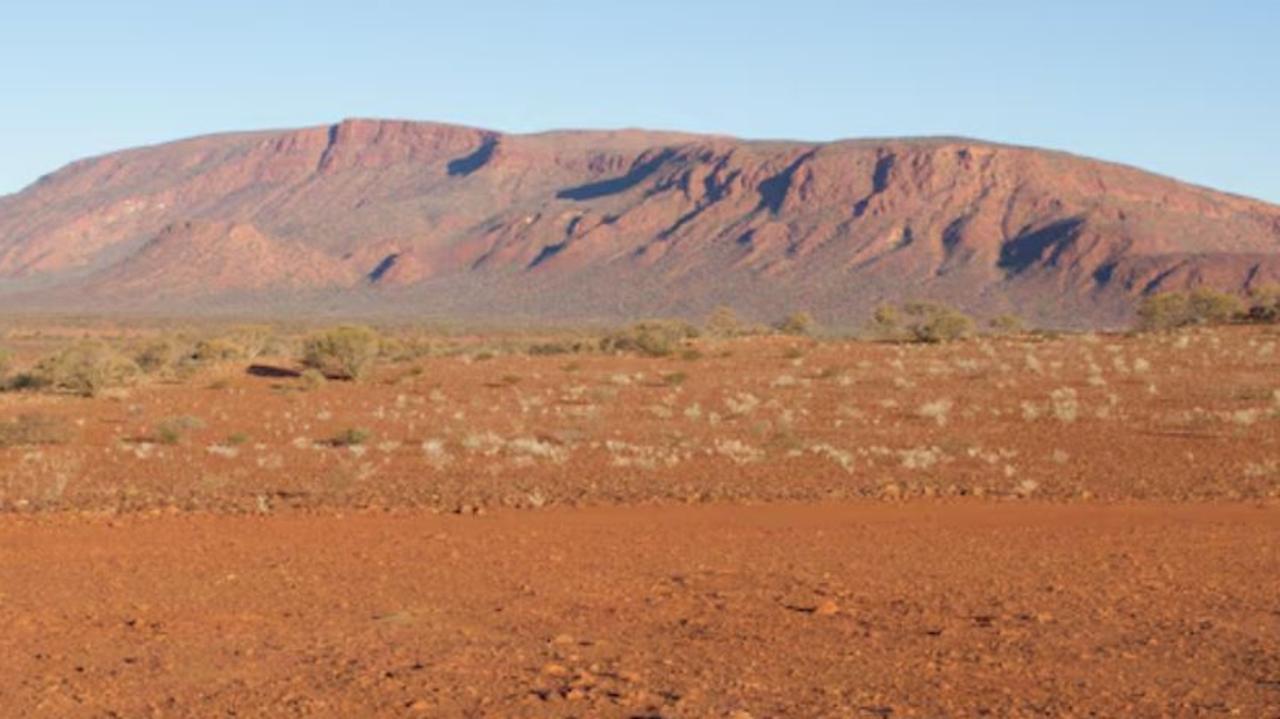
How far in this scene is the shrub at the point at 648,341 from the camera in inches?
1757

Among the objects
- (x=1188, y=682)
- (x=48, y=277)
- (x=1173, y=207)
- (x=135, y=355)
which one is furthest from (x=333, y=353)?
(x=48, y=277)

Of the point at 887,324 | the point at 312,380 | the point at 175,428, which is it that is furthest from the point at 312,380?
the point at 887,324

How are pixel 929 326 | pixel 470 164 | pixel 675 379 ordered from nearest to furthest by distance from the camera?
pixel 675 379
pixel 929 326
pixel 470 164

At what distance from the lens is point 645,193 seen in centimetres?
16138

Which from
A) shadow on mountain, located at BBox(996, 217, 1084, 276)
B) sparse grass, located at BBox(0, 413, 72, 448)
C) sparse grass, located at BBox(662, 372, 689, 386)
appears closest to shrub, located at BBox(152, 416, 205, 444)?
sparse grass, located at BBox(0, 413, 72, 448)

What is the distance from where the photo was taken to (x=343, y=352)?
37219 mm

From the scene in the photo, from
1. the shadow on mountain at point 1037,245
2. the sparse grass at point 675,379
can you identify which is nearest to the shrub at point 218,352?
the sparse grass at point 675,379

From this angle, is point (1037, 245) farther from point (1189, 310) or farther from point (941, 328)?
point (941, 328)

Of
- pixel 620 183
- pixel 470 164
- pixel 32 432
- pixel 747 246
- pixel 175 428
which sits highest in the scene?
pixel 470 164

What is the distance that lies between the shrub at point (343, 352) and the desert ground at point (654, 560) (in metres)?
9.40

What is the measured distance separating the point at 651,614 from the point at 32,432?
16.7 m

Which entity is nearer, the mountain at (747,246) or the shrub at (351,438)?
the shrub at (351,438)

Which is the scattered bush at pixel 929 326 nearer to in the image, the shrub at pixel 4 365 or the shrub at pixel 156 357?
the shrub at pixel 156 357

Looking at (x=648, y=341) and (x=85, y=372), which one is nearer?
(x=85, y=372)
